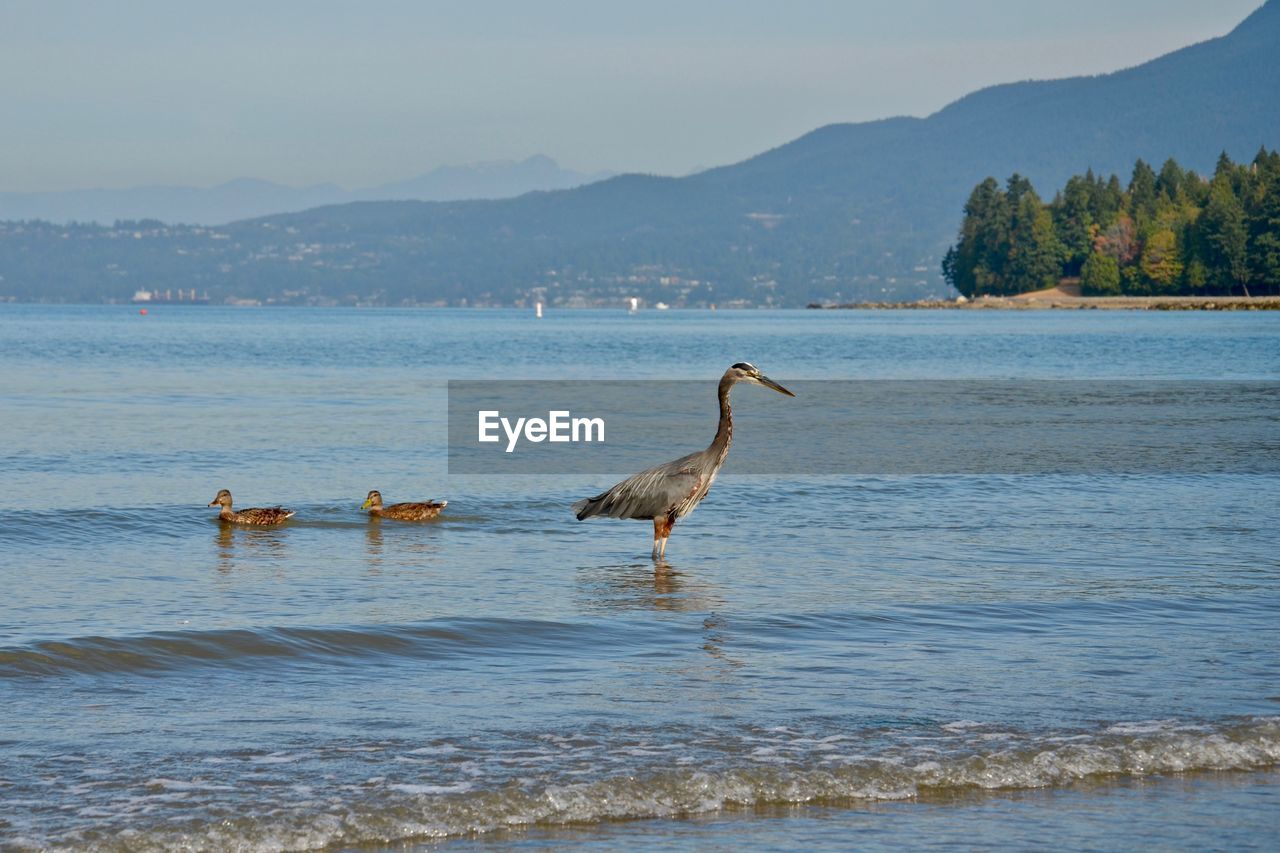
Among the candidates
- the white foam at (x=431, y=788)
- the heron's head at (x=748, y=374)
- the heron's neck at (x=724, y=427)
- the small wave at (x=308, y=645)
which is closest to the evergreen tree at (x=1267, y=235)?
the heron's neck at (x=724, y=427)

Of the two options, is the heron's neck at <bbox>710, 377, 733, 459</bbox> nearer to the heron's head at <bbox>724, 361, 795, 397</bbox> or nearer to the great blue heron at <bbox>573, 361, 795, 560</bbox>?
the great blue heron at <bbox>573, 361, 795, 560</bbox>

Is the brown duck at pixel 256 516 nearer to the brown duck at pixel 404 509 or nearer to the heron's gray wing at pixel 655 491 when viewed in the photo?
the brown duck at pixel 404 509

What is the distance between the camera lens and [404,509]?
19344 millimetres

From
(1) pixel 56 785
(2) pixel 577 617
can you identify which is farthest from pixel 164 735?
(2) pixel 577 617

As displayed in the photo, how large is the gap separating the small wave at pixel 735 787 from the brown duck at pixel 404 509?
1098 cm

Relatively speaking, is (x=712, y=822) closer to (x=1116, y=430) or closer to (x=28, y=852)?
(x=28, y=852)

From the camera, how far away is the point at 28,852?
24.0 ft

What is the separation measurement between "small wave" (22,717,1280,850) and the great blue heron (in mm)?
6607

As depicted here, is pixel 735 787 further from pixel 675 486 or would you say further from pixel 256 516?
pixel 256 516

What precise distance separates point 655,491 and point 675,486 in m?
0.23

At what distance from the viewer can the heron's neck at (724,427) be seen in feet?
51.5

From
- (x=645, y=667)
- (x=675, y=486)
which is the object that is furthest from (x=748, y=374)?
(x=645, y=667)

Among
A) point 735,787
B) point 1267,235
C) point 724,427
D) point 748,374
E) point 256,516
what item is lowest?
point 735,787

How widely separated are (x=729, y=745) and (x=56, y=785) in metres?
3.59
